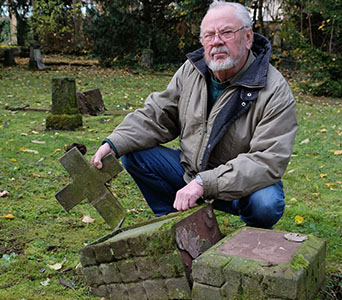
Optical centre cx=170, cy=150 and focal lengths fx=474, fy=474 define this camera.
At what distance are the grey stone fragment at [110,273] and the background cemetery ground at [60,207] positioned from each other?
8.9 inches

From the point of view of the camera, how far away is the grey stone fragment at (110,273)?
8.41ft

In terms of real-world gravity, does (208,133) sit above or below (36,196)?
above

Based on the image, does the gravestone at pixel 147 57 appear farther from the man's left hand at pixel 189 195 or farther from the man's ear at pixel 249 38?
the man's left hand at pixel 189 195

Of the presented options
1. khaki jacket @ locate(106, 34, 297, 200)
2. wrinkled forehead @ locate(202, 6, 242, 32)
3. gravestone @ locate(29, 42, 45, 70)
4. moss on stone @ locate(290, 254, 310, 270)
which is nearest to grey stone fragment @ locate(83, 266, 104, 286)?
khaki jacket @ locate(106, 34, 297, 200)

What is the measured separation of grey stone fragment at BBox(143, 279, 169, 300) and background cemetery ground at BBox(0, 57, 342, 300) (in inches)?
18.2

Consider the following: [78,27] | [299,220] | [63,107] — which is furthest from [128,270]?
[78,27]

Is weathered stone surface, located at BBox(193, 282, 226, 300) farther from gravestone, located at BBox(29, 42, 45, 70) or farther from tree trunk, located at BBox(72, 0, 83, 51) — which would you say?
tree trunk, located at BBox(72, 0, 83, 51)

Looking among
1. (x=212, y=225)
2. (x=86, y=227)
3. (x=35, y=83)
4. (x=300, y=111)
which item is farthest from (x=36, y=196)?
(x=35, y=83)

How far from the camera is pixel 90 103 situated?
9.16 meters

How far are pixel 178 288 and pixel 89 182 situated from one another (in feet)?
3.24

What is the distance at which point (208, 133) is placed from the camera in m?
2.95

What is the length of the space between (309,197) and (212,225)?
2223 mm

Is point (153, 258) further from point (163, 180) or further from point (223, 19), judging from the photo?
point (223, 19)

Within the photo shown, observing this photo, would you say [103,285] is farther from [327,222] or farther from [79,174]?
[327,222]
